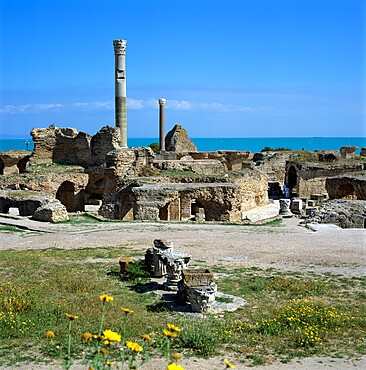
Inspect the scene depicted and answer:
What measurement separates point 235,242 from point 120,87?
970 inches

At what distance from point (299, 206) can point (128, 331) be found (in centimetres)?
1859

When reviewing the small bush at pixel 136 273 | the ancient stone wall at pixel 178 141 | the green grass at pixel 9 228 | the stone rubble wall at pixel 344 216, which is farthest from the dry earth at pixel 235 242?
the ancient stone wall at pixel 178 141

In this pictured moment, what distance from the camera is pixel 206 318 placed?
802 cm

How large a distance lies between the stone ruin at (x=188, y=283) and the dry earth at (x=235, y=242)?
1761 mm

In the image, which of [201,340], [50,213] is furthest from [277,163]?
[201,340]

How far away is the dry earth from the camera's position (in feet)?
40.1

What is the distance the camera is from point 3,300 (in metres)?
8.45

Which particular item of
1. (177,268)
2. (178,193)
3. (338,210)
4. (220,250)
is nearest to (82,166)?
(178,193)

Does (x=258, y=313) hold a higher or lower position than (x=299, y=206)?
lower

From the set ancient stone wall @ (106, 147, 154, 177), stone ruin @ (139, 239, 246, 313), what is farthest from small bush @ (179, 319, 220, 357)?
ancient stone wall @ (106, 147, 154, 177)

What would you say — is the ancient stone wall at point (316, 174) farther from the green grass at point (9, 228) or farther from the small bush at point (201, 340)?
the small bush at point (201, 340)

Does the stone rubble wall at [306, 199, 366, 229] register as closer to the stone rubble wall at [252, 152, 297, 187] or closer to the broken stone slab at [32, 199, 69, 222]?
the broken stone slab at [32, 199, 69, 222]

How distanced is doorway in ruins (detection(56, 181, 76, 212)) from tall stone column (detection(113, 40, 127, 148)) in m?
6.30

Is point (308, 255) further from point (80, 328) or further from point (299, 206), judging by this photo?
point (299, 206)
